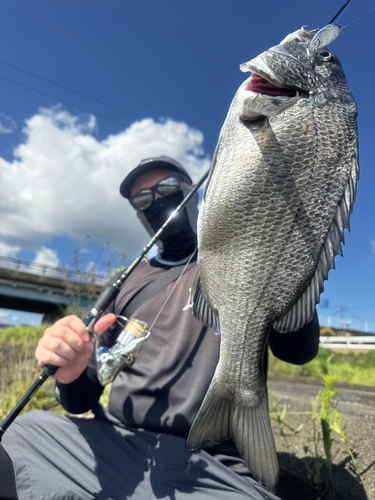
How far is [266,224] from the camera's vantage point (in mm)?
1336

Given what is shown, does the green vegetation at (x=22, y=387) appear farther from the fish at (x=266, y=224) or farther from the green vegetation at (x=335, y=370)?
the green vegetation at (x=335, y=370)

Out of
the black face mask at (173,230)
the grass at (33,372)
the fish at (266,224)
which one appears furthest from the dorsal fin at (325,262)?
the grass at (33,372)

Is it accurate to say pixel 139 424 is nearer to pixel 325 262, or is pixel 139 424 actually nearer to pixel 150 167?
pixel 325 262

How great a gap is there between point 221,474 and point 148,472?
0.36m

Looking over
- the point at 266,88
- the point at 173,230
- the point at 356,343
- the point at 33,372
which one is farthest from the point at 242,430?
the point at 356,343

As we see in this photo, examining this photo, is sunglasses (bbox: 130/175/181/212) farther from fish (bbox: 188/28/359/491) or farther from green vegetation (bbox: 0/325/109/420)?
green vegetation (bbox: 0/325/109/420)

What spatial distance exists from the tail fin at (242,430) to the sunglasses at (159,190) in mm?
1583

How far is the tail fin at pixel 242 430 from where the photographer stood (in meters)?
1.29

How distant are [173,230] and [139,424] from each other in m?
1.21

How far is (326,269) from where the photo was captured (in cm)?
136

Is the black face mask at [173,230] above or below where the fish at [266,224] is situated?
above

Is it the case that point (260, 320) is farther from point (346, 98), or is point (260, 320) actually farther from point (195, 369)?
point (346, 98)

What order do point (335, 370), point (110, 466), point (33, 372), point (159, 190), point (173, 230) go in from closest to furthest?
1. point (110, 466)
2. point (173, 230)
3. point (159, 190)
4. point (33, 372)
5. point (335, 370)

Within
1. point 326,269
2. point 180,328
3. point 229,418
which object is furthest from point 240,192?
point 180,328
